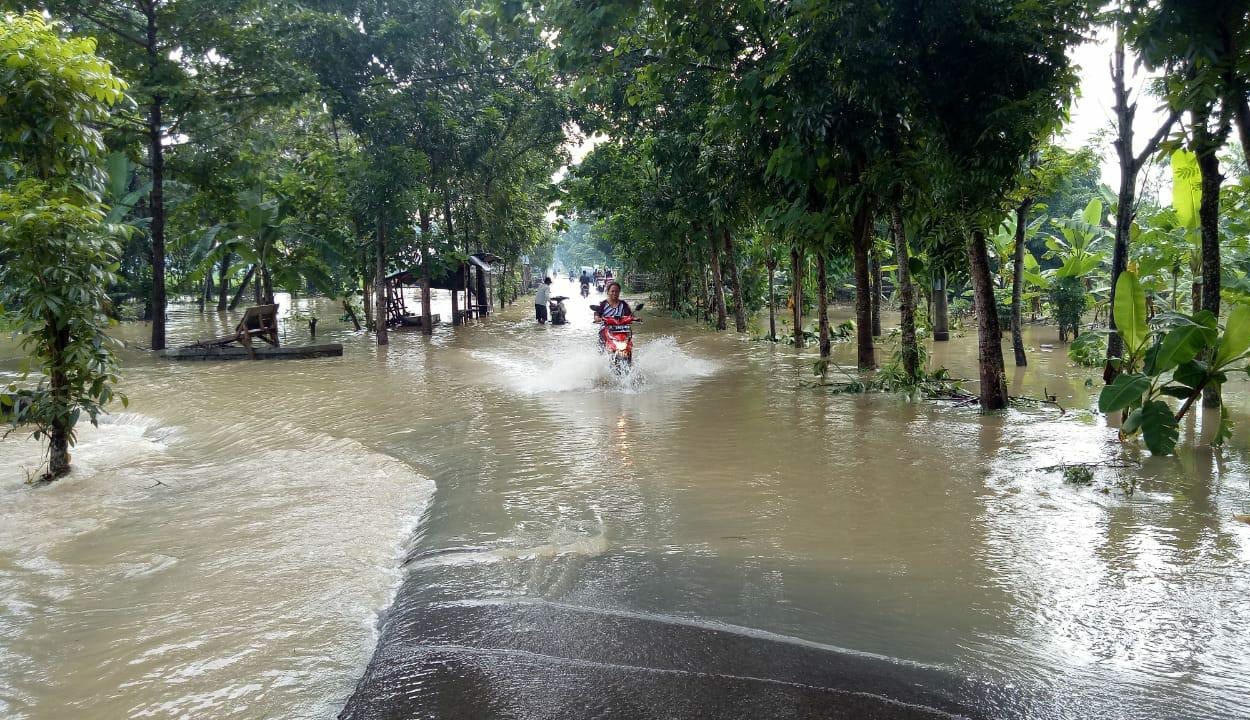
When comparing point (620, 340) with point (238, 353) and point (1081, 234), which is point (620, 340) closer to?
point (238, 353)

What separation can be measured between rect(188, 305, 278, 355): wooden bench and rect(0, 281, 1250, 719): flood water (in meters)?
8.80

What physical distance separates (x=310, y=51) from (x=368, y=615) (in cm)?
2008

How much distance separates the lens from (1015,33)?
7.79m

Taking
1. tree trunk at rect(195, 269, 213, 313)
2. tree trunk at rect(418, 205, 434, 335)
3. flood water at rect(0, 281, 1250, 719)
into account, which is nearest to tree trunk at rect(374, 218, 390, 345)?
tree trunk at rect(418, 205, 434, 335)

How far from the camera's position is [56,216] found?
668cm

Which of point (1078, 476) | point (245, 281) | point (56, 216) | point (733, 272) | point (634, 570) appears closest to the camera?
point (634, 570)

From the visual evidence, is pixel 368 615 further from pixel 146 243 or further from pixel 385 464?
pixel 146 243

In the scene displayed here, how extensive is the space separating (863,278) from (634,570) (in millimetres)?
8431

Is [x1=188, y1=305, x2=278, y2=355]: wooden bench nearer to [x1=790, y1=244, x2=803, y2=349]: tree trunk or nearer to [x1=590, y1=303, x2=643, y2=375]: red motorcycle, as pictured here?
[x1=590, y1=303, x2=643, y2=375]: red motorcycle

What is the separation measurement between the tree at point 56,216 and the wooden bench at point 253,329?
35.4 ft

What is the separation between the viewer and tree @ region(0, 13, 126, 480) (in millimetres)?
6605

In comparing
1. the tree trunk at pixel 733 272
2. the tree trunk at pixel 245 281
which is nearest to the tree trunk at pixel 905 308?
the tree trunk at pixel 733 272

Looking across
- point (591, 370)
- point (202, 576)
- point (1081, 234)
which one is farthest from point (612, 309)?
point (1081, 234)

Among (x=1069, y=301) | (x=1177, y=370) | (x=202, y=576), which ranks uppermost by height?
(x=1069, y=301)
